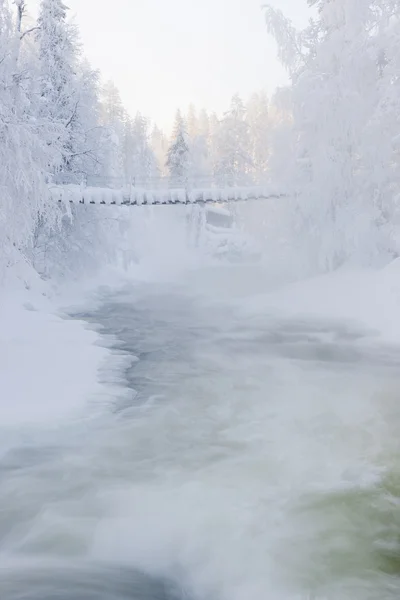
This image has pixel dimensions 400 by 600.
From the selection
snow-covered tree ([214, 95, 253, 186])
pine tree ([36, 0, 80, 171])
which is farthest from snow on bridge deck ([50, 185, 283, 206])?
snow-covered tree ([214, 95, 253, 186])

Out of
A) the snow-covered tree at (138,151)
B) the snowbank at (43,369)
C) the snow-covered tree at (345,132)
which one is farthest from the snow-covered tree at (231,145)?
the snowbank at (43,369)

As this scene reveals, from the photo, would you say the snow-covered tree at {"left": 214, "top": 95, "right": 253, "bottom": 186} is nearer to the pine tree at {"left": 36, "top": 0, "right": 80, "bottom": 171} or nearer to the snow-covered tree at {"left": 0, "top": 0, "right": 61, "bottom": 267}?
the pine tree at {"left": 36, "top": 0, "right": 80, "bottom": 171}

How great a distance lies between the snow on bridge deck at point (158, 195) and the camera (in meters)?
21.2

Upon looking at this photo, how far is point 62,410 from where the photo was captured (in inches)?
360

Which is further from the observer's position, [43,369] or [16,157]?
[43,369]

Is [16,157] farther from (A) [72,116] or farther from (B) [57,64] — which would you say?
(B) [57,64]

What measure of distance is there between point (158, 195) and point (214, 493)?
18718 mm

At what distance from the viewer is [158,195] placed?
24375 millimetres

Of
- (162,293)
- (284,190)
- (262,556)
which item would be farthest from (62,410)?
(162,293)

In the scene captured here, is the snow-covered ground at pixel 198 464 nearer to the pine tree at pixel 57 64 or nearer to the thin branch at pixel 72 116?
the thin branch at pixel 72 116

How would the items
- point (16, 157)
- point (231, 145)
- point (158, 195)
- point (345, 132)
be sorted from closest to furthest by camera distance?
point (16, 157) → point (345, 132) → point (158, 195) → point (231, 145)

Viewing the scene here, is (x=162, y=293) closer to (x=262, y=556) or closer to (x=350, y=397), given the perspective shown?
(x=350, y=397)

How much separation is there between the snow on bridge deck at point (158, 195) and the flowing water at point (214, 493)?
34.3 ft

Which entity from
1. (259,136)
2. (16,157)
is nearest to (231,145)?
(259,136)
